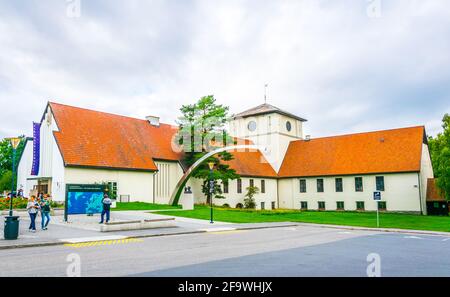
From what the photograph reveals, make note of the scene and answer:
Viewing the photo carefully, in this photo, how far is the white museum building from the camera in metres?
34.6

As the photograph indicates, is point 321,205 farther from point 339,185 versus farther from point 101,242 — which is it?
point 101,242

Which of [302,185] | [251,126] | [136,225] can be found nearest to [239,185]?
[302,185]

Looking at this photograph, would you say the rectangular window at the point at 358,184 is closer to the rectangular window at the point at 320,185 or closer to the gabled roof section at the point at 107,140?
the rectangular window at the point at 320,185

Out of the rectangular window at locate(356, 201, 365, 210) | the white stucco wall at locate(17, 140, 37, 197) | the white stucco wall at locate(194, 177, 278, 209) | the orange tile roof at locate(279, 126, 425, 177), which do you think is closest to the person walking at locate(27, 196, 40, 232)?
the white stucco wall at locate(17, 140, 37, 197)

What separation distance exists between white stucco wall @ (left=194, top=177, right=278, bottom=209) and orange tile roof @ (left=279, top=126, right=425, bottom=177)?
8.97 ft

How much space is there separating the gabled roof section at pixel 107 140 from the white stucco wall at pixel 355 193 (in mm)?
17872

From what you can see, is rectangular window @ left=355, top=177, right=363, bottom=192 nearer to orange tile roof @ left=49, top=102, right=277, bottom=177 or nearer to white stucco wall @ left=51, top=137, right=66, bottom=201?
orange tile roof @ left=49, top=102, right=277, bottom=177

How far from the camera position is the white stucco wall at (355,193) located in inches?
1639

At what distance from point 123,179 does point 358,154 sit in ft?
94.4

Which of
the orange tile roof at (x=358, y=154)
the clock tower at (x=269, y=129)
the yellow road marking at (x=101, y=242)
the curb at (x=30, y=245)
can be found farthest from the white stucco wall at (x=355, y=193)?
the curb at (x=30, y=245)
